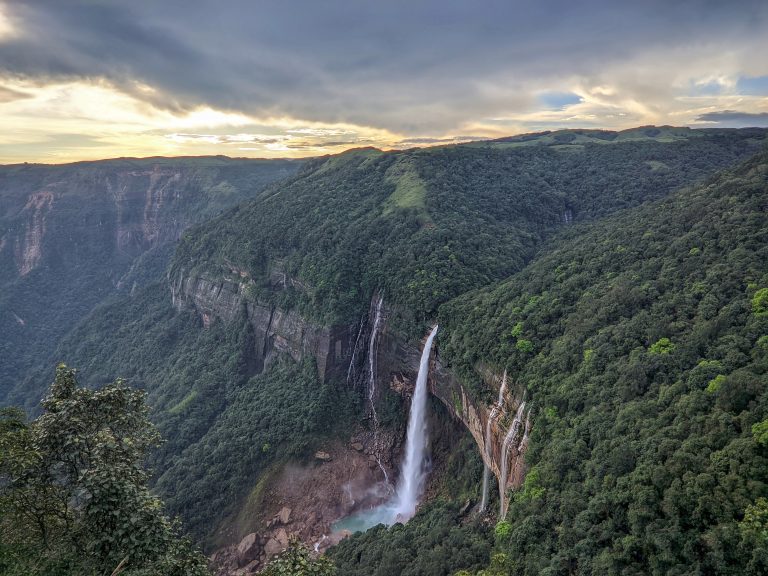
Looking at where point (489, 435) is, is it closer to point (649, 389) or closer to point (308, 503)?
point (649, 389)

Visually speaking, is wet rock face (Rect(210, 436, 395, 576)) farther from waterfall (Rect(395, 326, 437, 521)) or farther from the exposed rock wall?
the exposed rock wall

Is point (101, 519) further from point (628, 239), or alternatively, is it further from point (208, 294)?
point (208, 294)

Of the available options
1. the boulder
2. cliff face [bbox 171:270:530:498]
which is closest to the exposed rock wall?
cliff face [bbox 171:270:530:498]

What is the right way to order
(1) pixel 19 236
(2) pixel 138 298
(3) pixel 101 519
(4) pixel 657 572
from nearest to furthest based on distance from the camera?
(3) pixel 101 519 → (4) pixel 657 572 → (2) pixel 138 298 → (1) pixel 19 236

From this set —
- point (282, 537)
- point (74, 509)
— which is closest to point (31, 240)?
point (282, 537)

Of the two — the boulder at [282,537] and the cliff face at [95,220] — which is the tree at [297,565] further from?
the cliff face at [95,220]

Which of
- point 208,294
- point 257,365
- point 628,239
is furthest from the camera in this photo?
point 208,294

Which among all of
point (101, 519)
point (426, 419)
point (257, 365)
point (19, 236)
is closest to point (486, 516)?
point (426, 419)
